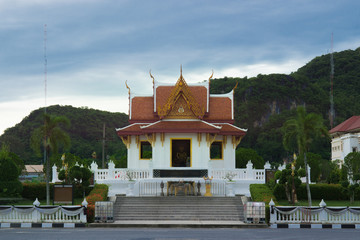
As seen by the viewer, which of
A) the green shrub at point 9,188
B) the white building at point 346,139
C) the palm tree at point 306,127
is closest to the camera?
the palm tree at point 306,127

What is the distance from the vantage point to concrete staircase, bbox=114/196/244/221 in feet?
83.1

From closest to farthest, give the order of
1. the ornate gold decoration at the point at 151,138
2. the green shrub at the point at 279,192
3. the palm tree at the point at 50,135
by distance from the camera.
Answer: the palm tree at the point at 50,135 < the green shrub at the point at 279,192 < the ornate gold decoration at the point at 151,138

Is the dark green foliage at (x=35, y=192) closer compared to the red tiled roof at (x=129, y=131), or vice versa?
the dark green foliage at (x=35, y=192)

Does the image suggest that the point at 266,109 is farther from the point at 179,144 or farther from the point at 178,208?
the point at 178,208

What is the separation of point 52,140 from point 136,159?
9.33m

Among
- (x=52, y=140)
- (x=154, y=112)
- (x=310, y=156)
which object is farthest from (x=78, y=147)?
(x=52, y=140)

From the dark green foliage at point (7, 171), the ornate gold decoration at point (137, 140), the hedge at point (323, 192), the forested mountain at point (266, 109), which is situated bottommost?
the hedge at point (323, 192)

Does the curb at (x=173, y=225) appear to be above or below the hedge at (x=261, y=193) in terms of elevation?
below

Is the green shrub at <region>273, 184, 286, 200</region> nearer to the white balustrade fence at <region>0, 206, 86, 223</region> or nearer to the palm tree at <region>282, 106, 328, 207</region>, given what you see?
the palm tree at <region>282, 106, 328, 207</region>

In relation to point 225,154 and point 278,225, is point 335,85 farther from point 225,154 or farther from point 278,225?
point 278,225

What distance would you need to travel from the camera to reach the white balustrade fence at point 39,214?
23234 millimetres

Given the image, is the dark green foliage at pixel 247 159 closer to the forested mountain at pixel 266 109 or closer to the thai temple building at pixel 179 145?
the thai temple building at pixel 179 145

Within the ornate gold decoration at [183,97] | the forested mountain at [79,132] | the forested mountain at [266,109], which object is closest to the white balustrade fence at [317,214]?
the ornate gold decoration at [183,97]

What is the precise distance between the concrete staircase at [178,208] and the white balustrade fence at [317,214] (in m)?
2.53
